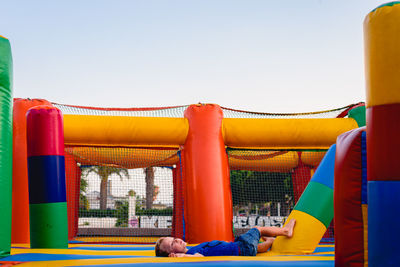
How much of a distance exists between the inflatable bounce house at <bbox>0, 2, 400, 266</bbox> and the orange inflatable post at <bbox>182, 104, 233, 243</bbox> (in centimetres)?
1

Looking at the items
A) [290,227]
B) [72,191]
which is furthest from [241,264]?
[72,191]

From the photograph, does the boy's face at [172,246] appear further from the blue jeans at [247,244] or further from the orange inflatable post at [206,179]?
the orange inflatable post at [206,179]

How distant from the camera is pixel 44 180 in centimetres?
288

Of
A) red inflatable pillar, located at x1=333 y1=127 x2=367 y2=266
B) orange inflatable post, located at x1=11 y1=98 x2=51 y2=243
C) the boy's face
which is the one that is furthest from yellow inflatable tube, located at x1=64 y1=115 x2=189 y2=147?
red inflatable pillar, located at x1=333 y1=127 x2=367 y2=266

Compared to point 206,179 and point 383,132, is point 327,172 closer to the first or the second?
point 206,179

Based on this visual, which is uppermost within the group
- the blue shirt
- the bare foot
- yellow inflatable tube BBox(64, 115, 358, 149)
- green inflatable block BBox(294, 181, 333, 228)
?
yellow inflatable tube BBox(64, 115, 358, 149)

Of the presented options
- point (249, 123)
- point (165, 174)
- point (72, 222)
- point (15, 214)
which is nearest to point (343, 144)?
point (249, 123)

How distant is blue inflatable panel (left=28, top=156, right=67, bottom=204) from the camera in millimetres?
2863

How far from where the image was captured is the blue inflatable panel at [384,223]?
4.22 feet

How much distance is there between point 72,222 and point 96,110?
1.76 meters

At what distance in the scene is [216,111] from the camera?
4168 millimetres

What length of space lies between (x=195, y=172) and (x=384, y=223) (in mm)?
2731

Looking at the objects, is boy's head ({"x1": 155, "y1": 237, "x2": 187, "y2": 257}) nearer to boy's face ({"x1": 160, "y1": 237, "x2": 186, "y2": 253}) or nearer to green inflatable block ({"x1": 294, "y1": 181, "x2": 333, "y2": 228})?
boy's face ({"x1": 160, "y1": 237, "x2": 186, "y2": 253})

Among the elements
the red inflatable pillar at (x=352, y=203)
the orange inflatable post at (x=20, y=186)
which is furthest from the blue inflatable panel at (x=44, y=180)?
the red inflatable pillar at (x=352, y=203)
